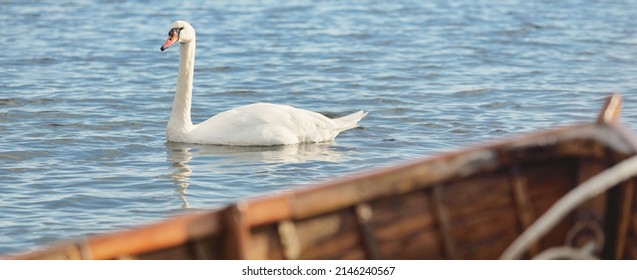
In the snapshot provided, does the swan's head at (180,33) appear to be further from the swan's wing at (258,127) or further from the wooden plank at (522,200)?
the wooden plank at (522,200)

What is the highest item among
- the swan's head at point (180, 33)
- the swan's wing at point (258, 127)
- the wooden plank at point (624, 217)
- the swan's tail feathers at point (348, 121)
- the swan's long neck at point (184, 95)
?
the swan's head at point (180, 33)

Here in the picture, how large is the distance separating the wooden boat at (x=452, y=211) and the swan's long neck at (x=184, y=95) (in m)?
6.75

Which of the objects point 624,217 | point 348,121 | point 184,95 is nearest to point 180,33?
point 184,95

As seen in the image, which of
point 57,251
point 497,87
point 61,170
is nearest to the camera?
point 57,251

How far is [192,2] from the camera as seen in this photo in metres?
26.7

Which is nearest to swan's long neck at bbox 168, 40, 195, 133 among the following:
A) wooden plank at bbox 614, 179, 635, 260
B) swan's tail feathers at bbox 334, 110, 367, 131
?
swan's tail feathers at bbox 334, 110, 367, 131

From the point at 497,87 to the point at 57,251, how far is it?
1200cm

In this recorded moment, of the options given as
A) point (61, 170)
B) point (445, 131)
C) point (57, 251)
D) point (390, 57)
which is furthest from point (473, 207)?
point (390, 57)

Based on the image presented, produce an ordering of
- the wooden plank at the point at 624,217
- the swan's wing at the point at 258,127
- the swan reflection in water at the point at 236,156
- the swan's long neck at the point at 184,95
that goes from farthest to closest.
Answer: the swan's long neck at the point at 184,95 → the swan's wing at the point at 258,127 → the swan reflection in water at the point at 236,156 → the wooden plank at the point at 624,217

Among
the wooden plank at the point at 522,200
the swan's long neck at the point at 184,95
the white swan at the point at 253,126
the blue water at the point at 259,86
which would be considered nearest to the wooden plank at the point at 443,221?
the wooden plank at the point at 522,200

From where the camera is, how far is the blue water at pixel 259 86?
10.9 metres

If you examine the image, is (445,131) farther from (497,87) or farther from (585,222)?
(585,222)

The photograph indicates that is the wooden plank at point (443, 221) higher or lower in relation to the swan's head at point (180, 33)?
lower

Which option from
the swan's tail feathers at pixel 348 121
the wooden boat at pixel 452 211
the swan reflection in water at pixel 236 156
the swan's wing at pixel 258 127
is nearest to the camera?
the wooden boat at pixel 452 211
